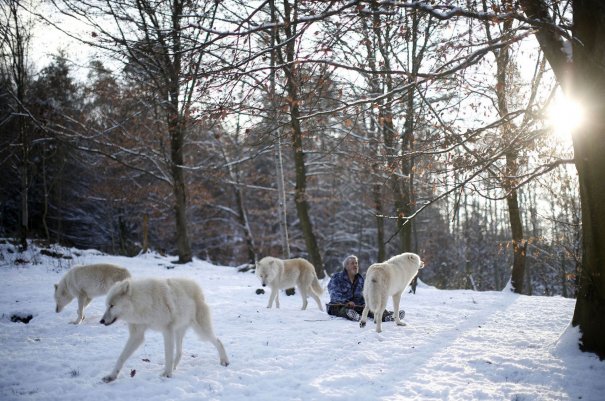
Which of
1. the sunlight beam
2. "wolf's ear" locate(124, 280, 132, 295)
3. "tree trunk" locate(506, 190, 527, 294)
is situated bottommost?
"wolf's ear" locate(124, 280, 132, 295)

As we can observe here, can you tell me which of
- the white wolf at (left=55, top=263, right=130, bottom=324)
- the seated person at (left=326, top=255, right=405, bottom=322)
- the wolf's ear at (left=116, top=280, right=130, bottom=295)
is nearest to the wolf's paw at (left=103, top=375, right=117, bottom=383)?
the wolf's ear at (left=116, top=280, right=130, bottom=295)

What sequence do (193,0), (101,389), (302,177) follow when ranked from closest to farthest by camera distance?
(101,389) < (193,0) < (302,177)

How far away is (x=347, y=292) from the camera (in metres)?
8.34

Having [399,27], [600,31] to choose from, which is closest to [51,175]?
[399,27]

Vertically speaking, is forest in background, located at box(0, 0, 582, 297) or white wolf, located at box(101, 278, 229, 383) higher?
forest in background, located at box(0, 0, 582, 297)

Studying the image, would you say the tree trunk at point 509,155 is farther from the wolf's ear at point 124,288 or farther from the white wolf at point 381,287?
the wolf's ear at point 124,288

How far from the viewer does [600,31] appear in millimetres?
4414

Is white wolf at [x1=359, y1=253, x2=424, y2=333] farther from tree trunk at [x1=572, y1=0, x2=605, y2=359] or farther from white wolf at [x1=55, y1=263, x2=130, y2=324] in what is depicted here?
white wolf at [x1=55, y1=263, x2=130, y2=324]

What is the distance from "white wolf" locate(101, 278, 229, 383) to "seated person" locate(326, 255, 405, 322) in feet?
12.2

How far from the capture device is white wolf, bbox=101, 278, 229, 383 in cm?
426

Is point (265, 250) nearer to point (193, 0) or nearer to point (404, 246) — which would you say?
point (404, 246)

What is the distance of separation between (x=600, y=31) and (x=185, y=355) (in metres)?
6.62

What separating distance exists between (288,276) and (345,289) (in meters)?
1.64

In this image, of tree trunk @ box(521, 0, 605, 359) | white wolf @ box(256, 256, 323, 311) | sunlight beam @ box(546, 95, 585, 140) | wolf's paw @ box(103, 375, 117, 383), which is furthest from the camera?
white wolf @ box(256, 256, 323, 311)
